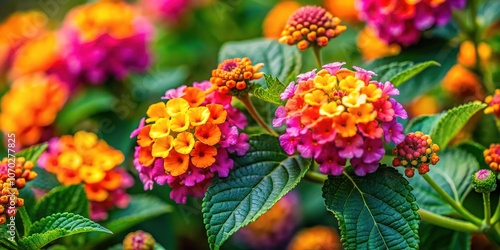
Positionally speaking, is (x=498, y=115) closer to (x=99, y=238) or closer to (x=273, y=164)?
(x=273, y=164)

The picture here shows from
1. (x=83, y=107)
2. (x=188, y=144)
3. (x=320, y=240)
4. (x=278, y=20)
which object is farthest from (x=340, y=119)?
(x=278, y=20)

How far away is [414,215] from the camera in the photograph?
0.97m

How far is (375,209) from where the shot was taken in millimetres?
990

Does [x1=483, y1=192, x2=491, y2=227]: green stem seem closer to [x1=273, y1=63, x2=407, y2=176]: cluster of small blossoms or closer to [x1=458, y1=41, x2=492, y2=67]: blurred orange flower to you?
[x1=273, y1=63, x2=407, y2=176]: cluster of small blossoms

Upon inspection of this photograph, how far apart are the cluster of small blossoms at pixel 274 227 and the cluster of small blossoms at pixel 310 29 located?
0.86 meters

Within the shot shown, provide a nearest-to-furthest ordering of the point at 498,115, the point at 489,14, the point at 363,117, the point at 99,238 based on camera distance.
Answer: the point at 363,117 < the point at 498,115 < the point at 99,238 < the point at 489,14

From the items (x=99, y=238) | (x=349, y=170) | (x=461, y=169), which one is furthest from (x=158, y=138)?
(x=461, y=169)

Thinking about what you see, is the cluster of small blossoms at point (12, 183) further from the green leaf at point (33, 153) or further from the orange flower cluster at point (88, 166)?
the orange flower cluster at point (88, 166)

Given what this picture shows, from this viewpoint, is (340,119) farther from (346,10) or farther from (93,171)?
(346,10)

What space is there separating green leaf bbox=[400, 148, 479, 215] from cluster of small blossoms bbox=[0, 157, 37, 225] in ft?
2.37

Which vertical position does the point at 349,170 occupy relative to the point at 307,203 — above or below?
above

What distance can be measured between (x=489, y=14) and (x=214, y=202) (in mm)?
1047

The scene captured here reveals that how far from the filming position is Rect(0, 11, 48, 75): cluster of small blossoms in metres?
2.54

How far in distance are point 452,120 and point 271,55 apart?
0.39 metres
